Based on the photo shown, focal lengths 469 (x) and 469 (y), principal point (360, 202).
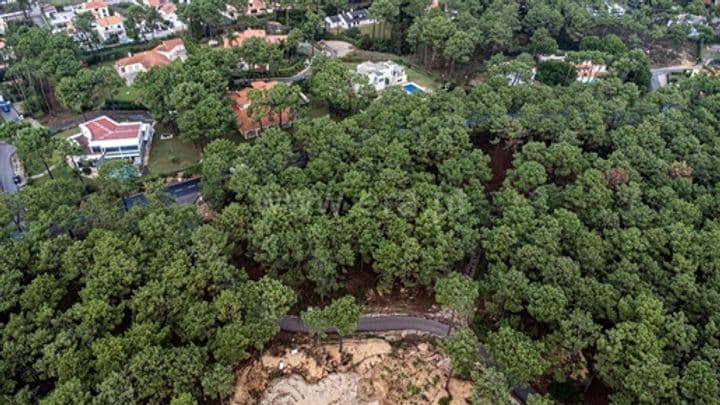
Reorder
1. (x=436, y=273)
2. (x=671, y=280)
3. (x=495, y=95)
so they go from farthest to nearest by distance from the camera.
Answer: (x=495, y=95)
(x=436, y=273)
(x=671, y=280)

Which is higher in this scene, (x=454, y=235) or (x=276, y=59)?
(x=276, y=59)

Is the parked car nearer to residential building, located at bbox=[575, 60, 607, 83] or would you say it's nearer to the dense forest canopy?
the dense forest canopy

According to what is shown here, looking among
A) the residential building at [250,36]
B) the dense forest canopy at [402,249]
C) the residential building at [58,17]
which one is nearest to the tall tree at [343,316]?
the dense forest canopy at [402,249]

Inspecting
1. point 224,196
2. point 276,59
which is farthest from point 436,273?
point 276,59

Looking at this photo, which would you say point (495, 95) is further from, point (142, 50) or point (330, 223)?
point (142, 50)

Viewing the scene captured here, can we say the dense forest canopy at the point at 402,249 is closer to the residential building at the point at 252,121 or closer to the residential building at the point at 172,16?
the residential building at the point at 252,121

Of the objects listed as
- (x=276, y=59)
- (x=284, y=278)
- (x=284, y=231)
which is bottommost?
(x=284, y=278)
